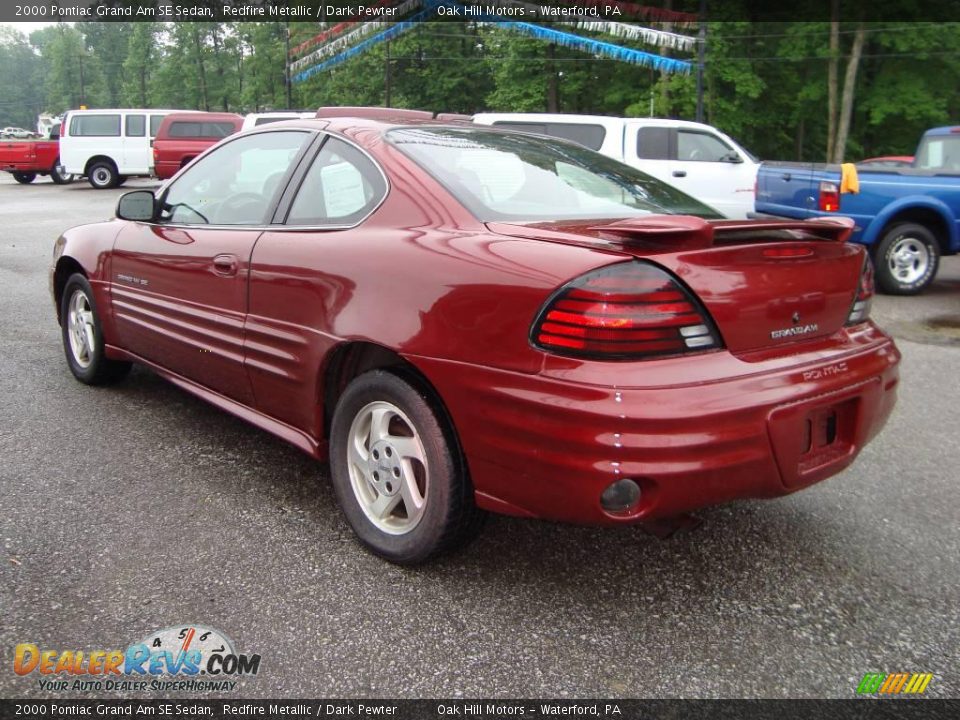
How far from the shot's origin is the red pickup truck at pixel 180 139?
2173cm

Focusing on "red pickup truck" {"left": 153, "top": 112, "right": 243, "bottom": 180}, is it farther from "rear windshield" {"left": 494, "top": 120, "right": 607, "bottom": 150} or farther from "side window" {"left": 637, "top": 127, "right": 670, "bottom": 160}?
"side window" {"left": 637, "top": 127, "right": 670, "bottom": 160}

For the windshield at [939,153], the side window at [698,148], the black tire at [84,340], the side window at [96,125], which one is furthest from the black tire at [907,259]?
the side window at [96,125]

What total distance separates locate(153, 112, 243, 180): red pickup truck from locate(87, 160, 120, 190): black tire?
2.04 metres

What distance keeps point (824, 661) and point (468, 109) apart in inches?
1714

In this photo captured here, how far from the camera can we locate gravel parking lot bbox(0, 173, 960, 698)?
225 cm

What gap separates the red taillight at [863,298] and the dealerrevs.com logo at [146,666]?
2184 millimetres

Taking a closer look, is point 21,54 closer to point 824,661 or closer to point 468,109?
point 468,109

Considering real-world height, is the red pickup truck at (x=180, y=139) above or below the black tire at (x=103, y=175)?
above

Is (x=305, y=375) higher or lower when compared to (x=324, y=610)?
higher

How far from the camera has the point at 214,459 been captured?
373 centimetres

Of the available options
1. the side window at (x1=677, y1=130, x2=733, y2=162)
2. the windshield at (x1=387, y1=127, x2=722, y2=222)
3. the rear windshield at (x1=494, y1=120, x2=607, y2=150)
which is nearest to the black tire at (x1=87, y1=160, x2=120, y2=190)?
the rear windshield at (x1=494, y1=120, x2=607, y2=150)

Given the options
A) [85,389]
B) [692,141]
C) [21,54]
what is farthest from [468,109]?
[21,54]

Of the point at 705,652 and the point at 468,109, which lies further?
the point at 468,109

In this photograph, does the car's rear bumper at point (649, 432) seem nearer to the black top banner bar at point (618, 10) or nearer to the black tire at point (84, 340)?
the black tire at point (84, 340)
